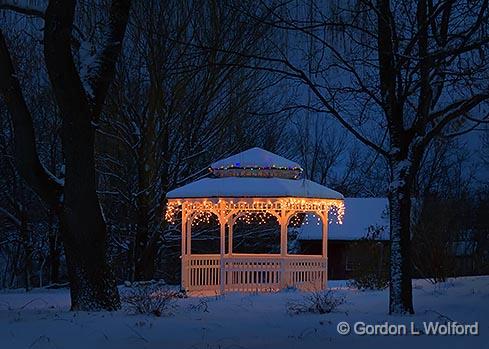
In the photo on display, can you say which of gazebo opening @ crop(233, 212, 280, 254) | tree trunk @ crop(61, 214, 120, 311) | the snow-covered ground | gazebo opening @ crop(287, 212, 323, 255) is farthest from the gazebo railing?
gazebo opening @ crop(287, 212, 323, 255)

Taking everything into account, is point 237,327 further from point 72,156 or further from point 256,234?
point 256,234

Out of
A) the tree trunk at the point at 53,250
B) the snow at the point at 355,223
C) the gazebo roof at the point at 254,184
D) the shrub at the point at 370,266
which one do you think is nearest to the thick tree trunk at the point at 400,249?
the shrub at the point at 370,266

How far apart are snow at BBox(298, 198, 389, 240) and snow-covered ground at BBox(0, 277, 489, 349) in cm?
1812

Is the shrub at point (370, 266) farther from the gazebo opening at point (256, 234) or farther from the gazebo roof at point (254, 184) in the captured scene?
the gazebo opening at point (256, 234)

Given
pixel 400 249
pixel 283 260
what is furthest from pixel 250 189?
pixel 400 249

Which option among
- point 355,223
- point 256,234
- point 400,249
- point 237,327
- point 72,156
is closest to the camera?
point 237,327

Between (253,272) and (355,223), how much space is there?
46.8ft

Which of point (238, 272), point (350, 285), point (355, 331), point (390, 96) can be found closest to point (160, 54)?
point (238, 272)

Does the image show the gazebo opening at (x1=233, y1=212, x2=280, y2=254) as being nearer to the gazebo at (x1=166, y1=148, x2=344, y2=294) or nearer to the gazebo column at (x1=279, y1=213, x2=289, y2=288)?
the gazebo at (x1=166, y1=148, x2=344, y2=294)

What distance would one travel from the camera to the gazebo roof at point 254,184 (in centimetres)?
1842

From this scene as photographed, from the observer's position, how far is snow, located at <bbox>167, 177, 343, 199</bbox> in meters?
18.4

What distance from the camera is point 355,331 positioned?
8.89m

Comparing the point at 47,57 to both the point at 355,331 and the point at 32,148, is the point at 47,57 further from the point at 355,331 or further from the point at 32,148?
the point at 355,331

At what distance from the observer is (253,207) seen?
18.7 metres
